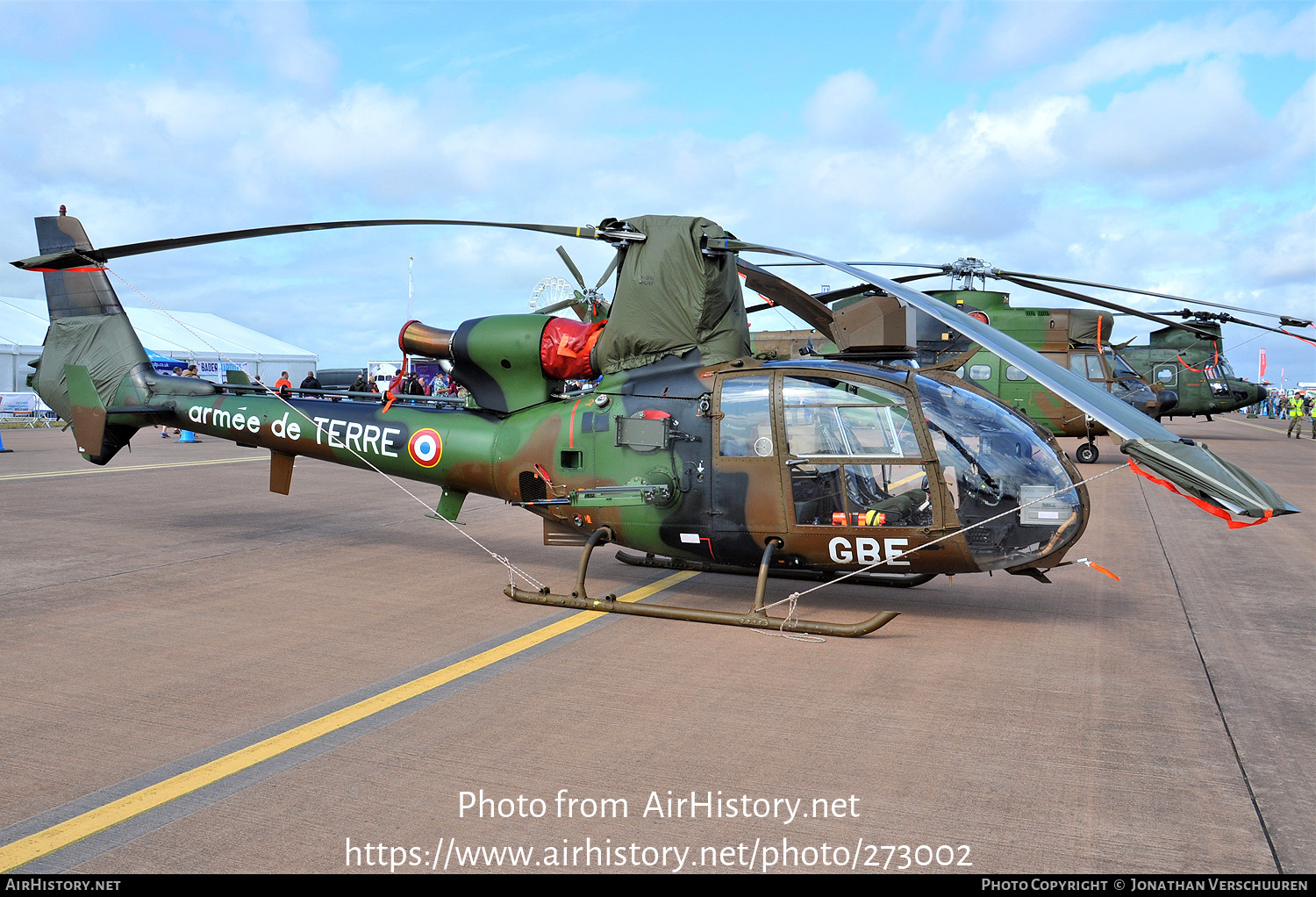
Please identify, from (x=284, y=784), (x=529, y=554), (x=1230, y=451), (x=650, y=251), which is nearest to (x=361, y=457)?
(x=529, y=554)

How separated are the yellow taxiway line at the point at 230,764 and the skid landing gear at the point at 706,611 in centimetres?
70

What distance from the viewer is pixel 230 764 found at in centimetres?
444

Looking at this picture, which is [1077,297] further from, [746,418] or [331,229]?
[331,229]

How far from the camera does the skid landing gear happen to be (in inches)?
266

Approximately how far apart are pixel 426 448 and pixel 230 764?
4876 mm

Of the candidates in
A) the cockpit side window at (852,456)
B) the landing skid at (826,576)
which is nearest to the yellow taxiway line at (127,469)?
the landing skid at (826,576)

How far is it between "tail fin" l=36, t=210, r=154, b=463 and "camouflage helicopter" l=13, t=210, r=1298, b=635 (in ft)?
3.61

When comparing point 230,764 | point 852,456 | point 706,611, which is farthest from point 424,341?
point 230,764

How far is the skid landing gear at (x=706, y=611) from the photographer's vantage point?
675cm

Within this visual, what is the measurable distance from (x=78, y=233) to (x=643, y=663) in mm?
8459

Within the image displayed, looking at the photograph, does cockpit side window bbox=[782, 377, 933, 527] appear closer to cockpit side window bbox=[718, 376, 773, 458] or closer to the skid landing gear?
cockpit side window bbox=[718, 376, 773, 458]

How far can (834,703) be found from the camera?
5391 mm

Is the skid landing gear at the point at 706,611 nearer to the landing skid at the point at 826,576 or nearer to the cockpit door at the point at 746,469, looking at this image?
the cockpit door at the point at 746,469
